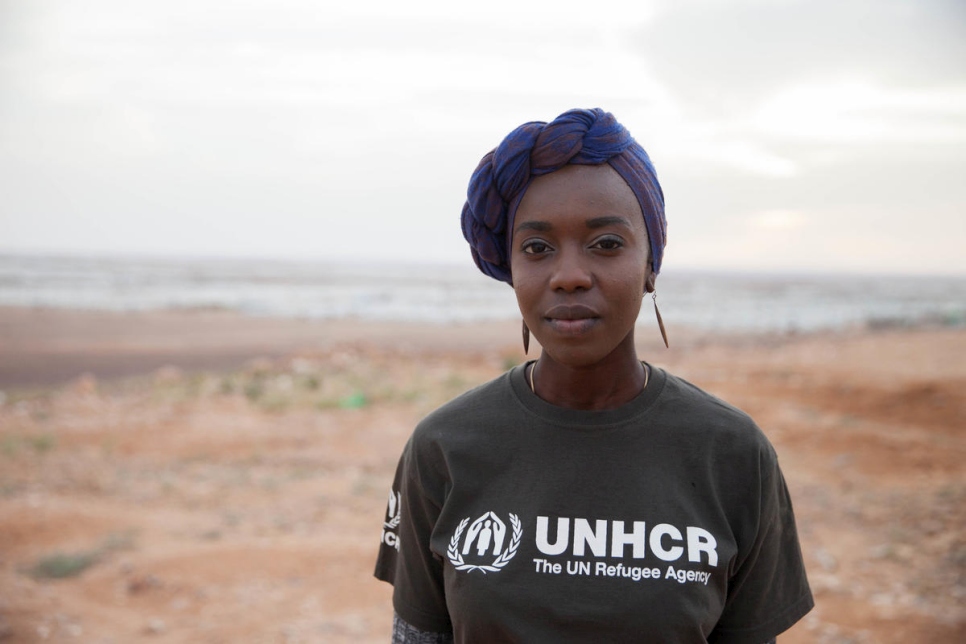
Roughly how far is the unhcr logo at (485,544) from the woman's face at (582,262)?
13.8 inches

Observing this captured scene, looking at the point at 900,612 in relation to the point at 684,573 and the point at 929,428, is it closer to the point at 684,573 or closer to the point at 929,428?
the point at 684,573

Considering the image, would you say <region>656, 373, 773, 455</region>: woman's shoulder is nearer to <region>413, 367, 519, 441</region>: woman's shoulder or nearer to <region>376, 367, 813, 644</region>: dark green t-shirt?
A: <region>376, 367, 813, 644</region>: dark green t-shirt

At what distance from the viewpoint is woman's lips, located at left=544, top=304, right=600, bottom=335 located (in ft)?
4.94

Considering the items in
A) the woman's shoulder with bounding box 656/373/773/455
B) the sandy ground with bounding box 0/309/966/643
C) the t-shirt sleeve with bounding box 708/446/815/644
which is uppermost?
the woman's shoulder with bounding box 656/373/773/455

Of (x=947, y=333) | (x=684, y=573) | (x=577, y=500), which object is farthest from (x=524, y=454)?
(x=947, y=333)

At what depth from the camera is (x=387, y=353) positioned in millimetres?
16672

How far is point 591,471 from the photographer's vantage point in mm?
1528

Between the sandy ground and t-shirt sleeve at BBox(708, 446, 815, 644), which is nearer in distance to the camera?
t-shirt sleeve at BBox(708, 446, 815, 644)

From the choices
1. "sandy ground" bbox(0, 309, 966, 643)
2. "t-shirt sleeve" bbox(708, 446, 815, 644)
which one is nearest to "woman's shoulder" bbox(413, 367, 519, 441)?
"t-shirt sleeve" bbox(708, 446, 815, 644)

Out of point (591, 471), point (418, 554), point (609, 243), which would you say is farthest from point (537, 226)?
point (418, 554)

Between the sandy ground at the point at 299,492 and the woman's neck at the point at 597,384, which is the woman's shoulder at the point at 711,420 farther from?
the sandy ground at the point at 299,492

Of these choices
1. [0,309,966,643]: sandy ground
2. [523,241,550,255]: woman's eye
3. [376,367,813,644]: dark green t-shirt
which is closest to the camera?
[376,367,813,644]: dark green t-shirt

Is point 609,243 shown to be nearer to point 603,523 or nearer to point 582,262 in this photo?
point 582,262

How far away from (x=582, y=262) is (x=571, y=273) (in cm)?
4
